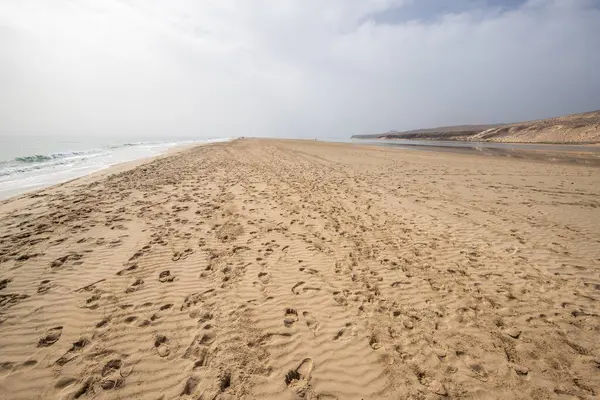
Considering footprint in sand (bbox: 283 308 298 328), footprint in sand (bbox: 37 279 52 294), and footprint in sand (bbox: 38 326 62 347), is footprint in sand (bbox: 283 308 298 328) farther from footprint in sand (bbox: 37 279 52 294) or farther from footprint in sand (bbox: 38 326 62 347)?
footprint in sand (bbox: 37 279 52 294)

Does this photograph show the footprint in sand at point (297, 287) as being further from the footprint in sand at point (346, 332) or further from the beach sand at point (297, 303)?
the footprint in sand at point (346, 332)

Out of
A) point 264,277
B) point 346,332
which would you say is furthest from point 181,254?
point 346,332

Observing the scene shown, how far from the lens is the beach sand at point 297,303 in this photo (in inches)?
118

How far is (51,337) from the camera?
353 cm

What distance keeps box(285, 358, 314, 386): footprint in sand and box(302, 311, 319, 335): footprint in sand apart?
533mm

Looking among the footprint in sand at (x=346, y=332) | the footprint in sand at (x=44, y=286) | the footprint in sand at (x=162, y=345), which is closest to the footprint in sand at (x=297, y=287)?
the footprint in sand at (x=346, y=332)

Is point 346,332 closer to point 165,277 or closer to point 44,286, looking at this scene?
point 165,277

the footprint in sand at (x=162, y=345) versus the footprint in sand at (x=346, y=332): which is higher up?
the footprint in sand at (x=162, y=345)

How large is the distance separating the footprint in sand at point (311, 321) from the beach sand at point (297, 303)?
0.9 inches

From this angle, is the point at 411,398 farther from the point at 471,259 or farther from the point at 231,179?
the point at 231,179

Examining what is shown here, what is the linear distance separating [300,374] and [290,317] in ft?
3.15

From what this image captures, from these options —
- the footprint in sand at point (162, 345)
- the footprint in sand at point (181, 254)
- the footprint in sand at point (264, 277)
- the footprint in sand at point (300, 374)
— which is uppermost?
the footprint in sand at point (181, 254)

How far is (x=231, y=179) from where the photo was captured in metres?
14.2

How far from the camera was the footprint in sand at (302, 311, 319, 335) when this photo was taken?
3.76m
